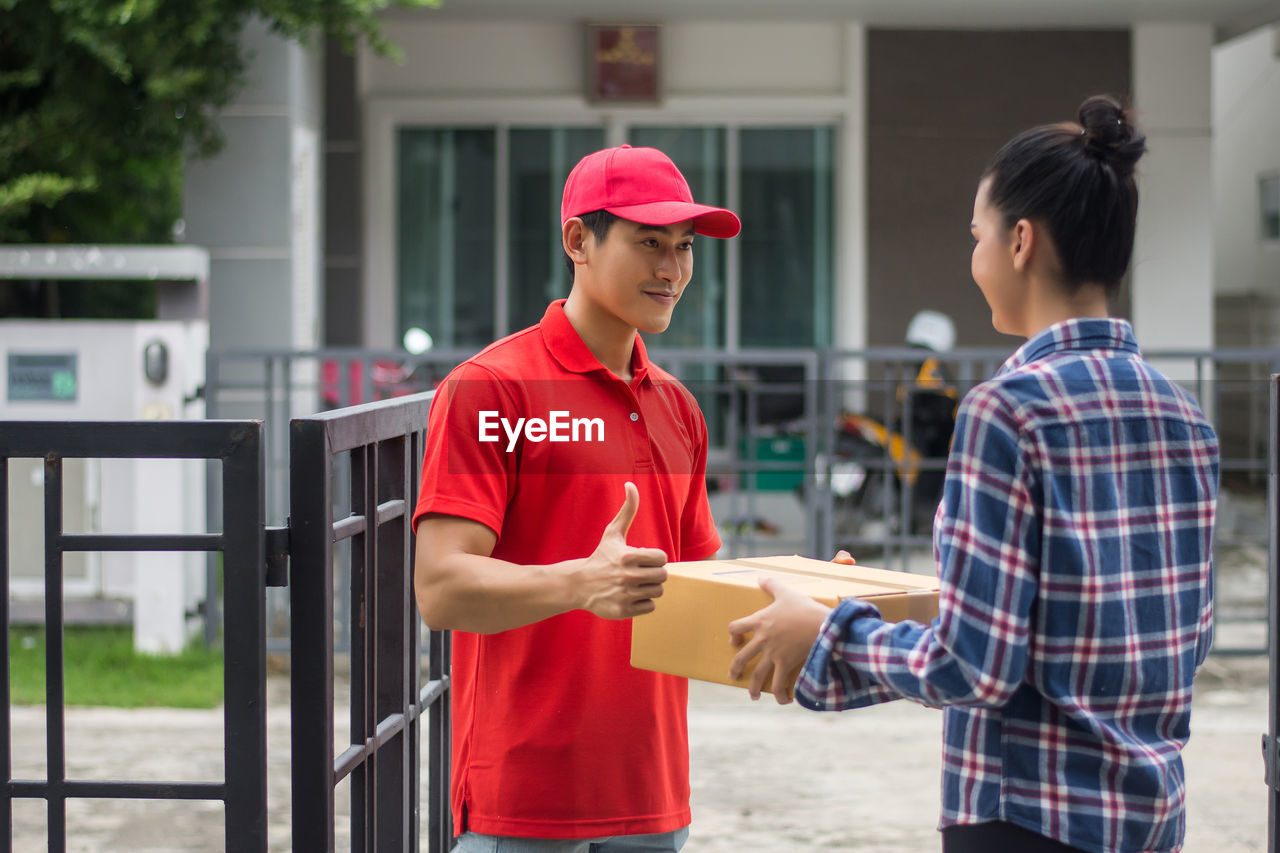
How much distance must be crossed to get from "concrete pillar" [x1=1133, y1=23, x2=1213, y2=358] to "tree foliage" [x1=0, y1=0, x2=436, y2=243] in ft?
19.8

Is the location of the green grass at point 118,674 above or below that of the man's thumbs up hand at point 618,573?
below

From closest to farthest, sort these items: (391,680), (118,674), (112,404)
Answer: (391,680) < (118,674) < (112,404)

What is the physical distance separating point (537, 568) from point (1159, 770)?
2.73ft

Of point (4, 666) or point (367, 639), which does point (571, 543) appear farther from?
point (4, 666)

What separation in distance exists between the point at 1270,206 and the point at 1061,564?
58.4 ft

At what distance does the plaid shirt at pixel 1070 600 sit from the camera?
1.60 m

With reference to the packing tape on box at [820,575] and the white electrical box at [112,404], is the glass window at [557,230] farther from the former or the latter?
the packing tape on box at [820,575]

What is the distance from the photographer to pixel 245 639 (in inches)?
79.9

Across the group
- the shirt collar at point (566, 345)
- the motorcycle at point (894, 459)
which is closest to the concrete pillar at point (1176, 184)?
the motorcycle at point (894, 459)

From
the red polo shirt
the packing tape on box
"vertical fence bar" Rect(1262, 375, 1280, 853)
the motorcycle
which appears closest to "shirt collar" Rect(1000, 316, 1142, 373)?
the packing tape on box

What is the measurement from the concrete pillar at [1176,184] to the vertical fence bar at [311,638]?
1006 centimetres

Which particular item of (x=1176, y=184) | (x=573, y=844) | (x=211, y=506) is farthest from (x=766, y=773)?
(x=1176, y=184)

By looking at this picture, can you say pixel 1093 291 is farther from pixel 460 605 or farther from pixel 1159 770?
pixel 460 605

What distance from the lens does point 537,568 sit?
1950mm
